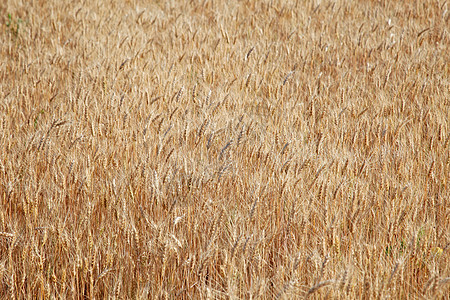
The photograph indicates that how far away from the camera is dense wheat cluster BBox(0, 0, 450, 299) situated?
1.43m

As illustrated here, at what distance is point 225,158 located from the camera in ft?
6.40

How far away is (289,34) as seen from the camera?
12.8ft

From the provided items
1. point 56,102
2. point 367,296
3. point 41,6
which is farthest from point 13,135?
point 41,6

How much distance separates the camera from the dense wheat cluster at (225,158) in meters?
1.43

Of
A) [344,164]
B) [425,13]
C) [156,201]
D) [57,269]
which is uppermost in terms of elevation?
[425,13]

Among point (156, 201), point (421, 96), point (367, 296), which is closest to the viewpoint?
point (367, 296)

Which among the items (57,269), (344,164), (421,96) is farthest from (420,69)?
(57,269)

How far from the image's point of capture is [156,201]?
1.73m

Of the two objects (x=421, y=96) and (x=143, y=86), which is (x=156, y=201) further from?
(x=421, y=96)

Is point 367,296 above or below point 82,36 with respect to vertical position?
below

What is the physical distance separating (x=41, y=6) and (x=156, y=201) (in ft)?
13.8

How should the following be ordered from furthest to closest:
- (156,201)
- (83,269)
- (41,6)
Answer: (41,6), (156,201), (83,269)

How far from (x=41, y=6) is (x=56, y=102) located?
8.90 feet

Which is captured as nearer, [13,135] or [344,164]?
[344,164]
